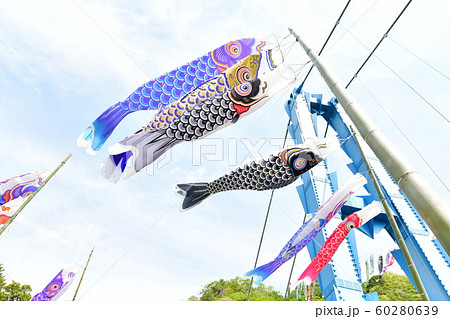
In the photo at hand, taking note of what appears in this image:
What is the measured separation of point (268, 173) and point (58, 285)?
7.96 m

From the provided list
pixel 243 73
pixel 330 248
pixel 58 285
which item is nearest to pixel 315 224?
pixel 330 248

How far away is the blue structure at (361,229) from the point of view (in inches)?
228

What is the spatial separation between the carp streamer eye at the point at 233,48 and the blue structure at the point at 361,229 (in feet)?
7.23

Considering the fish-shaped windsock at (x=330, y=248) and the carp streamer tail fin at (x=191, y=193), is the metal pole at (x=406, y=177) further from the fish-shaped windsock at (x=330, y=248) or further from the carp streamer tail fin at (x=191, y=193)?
the carp streamer tail fin at (x=191, y=193)

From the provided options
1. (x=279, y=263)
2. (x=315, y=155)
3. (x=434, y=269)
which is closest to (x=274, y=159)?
(x=315, y=155)

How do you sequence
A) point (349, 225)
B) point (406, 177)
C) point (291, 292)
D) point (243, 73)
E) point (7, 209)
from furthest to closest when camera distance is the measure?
point (291, 292)
point (7, 209)
point (349, 225)
point (243, 73)
point (406, 177)

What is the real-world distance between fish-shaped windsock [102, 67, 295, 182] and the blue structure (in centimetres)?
182

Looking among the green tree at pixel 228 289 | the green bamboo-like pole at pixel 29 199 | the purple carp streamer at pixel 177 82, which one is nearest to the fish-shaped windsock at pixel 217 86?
the purple carp streamer at pixel 177 82

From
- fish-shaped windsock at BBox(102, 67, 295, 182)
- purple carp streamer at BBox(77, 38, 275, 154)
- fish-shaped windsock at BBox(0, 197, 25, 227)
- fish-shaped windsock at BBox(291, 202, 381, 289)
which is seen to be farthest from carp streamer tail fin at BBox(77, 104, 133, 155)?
fish-shaped windsock at BBox(291, 202, 381, 289)

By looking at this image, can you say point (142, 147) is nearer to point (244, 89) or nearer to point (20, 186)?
point (244, 89)

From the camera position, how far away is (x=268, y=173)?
5.09 m

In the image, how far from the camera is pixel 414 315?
2268mm

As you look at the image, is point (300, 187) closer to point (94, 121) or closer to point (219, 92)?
point (219, 92)

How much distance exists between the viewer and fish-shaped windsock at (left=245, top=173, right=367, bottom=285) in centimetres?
535
